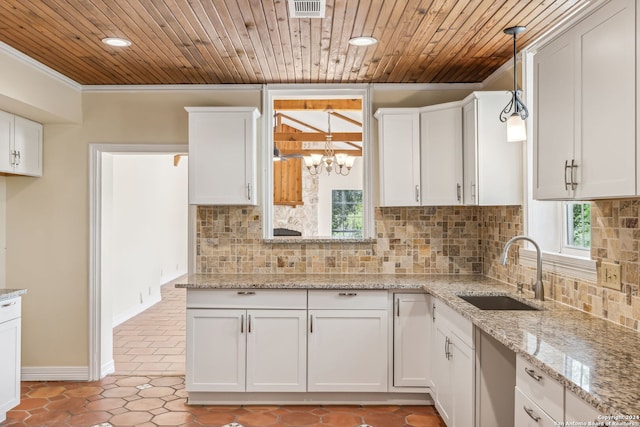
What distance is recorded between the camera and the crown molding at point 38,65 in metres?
3.16

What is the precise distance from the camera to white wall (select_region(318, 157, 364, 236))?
11539 mm

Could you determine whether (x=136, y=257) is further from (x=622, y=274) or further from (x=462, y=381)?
(x=622, y=274)

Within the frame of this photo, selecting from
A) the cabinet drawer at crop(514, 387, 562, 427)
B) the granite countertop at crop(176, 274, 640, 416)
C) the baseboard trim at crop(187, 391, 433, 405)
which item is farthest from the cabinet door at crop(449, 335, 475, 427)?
the baseboard trim at crop(187, 391, 433, 405)

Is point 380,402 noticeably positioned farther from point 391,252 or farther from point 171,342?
point 171,342

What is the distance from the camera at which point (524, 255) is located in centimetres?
323

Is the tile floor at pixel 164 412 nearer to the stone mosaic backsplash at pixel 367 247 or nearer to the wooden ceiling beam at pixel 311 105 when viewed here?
the stone mosaic backsplash at pixel 367 247

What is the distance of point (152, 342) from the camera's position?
203 inches

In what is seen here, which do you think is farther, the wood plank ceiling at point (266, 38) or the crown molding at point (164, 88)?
the crown molding at point (164, 88)

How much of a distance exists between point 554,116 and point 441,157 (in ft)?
4.74

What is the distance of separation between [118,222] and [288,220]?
216 inches

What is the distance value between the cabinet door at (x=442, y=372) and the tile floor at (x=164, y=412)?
10.0 inches

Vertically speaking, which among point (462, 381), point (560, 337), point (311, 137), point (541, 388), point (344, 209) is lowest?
point (462, 381)

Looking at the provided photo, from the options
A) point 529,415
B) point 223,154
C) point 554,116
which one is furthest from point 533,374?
point 223,154

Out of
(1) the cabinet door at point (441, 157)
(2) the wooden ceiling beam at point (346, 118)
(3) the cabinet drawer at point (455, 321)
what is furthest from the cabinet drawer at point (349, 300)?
(2) the wooden ceiling beam at point (346, 118)
